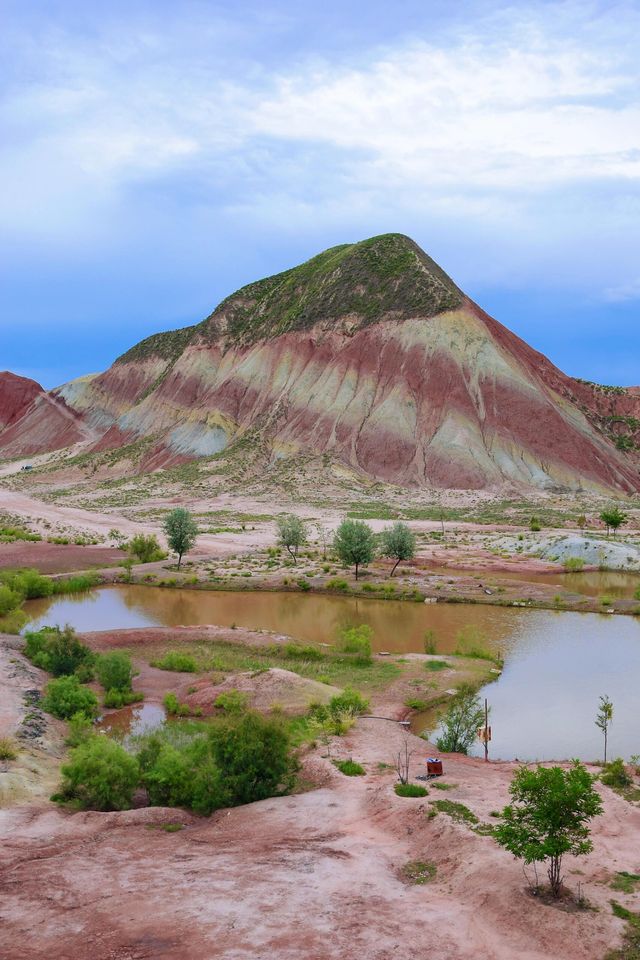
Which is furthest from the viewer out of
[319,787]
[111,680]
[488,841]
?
[111,680]

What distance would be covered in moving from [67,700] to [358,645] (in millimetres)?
11501

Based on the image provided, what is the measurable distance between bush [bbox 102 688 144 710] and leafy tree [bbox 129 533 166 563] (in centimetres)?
2870

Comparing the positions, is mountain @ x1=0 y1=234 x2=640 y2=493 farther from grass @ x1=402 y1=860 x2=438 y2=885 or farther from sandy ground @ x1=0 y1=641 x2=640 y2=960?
grass @ x1=402 y1=860 x2=438 y2=885

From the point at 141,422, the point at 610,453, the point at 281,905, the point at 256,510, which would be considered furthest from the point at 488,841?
the point at 141,422

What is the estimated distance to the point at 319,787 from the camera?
18984 millimetres

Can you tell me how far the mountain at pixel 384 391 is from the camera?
96438mm

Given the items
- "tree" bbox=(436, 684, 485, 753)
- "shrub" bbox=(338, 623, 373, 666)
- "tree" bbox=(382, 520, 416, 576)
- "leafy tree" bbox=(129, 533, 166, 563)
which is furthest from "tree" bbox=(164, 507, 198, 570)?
"tree" bbox=(436, 684, 485, 753)

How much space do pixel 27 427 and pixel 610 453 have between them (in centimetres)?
11082

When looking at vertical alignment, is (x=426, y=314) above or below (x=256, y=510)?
above

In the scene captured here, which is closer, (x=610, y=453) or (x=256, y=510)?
(x=256, y=510)

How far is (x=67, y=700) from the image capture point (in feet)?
80.7

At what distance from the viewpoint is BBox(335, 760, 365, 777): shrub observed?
1948 cm

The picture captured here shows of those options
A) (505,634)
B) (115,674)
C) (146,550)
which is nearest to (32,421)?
(146,550)

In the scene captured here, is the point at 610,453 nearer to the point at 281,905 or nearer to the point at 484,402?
the point at 484,402
